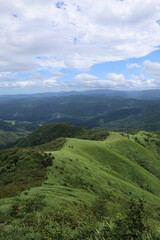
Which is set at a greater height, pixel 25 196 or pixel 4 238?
pixel 4 238

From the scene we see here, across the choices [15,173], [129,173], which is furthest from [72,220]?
[129,173]

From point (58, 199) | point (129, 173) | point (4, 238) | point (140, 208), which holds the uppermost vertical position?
point (140, 208)

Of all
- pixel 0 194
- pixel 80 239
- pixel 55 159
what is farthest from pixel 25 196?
pixel 55 159

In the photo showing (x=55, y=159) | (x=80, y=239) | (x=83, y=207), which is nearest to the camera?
(x=80, y=239)

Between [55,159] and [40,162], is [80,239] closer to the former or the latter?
[40,162]

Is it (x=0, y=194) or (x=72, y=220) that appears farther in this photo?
(x=0, y=194)

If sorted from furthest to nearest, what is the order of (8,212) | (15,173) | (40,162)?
(40,162)
(15,173)
(8,212)

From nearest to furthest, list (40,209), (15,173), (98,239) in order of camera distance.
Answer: (98,239) < (40,209) < (15,173)

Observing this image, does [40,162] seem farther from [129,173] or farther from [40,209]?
[129,173]

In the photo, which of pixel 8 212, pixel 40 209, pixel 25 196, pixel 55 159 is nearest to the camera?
pixel 8 212
